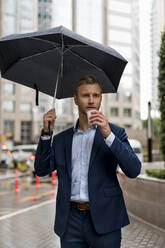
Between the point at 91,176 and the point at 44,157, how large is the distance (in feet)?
1.36

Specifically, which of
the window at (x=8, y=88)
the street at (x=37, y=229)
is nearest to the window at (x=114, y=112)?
the window at (x=8, y=88)

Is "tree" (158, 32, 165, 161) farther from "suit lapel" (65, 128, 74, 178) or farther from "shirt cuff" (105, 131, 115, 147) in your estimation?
"shirt cuff" (105, 131, 115, 147)

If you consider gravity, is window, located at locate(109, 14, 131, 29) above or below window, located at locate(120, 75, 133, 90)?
above

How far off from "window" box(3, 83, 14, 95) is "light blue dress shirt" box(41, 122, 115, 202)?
2583 inches

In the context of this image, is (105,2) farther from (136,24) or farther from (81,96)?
(81,96)

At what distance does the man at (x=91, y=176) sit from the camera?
2.37 metres

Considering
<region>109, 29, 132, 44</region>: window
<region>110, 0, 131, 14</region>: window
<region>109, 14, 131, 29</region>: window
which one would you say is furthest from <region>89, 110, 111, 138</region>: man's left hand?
<region>110, 0, 131, 14</region>: window

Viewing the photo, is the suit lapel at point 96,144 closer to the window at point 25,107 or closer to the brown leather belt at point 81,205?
the brown leather belt at point 81,205

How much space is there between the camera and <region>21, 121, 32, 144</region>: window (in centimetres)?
7094

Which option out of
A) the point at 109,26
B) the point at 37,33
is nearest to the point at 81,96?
the point at 37,33

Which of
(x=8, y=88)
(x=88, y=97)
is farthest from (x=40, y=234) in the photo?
(x=8, y=88)

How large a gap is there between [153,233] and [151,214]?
562mm

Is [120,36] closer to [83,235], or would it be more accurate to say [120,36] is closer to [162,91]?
[162,91]

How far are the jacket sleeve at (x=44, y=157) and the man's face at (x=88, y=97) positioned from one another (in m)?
0.38
